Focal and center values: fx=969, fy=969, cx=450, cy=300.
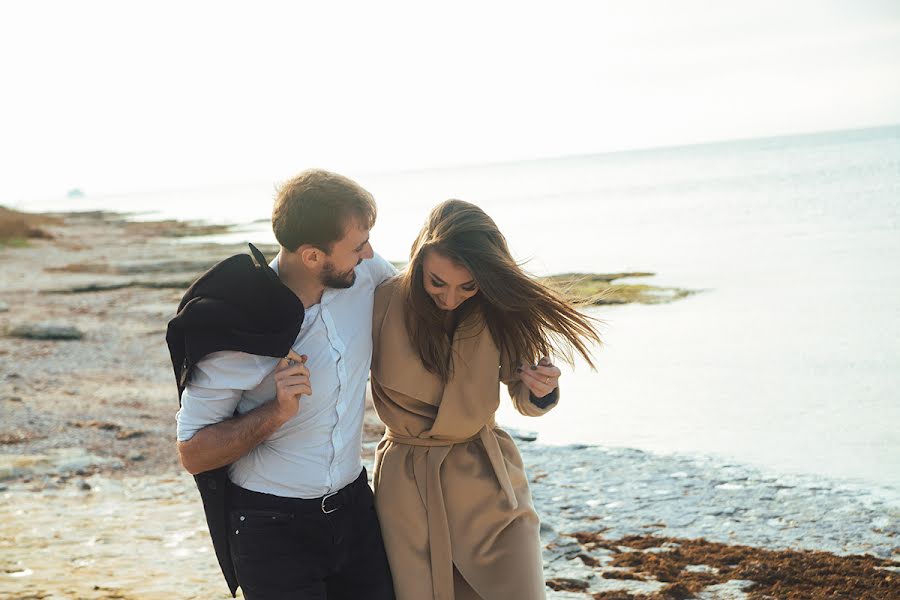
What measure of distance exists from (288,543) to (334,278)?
0.78 metres

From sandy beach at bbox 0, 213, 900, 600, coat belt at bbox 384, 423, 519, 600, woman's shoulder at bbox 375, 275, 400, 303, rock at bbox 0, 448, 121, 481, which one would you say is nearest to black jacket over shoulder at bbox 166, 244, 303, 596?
woman's shoulder at bbox 375, 275, 400, 303

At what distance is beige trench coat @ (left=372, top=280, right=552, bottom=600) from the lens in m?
3.08

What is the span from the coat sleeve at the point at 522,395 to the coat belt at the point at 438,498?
7.2 inches

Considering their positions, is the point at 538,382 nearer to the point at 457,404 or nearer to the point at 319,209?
the point at 457,404

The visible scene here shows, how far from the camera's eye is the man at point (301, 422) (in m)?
2.68

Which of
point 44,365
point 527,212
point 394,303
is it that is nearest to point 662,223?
point 527,212

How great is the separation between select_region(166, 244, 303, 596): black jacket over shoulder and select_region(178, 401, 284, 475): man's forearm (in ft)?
0.49

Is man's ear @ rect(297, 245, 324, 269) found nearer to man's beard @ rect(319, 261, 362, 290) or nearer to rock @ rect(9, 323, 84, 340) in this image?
man's beard @ rect(319, 261, 362, 290)

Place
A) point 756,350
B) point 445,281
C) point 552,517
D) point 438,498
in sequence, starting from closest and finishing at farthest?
point 445,281
point 438,498
point 552,517
point 756,350

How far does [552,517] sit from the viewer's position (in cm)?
600

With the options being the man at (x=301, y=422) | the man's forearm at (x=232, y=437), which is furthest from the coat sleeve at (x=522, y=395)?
the man's forearm at (x=232, y=437)

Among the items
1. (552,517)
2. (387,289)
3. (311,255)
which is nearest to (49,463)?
(552,517)

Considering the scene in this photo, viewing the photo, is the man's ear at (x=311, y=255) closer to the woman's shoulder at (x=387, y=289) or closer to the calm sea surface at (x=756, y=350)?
the woman's shoulder at (x=387, y=289)

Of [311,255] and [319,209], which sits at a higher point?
[319,209]
